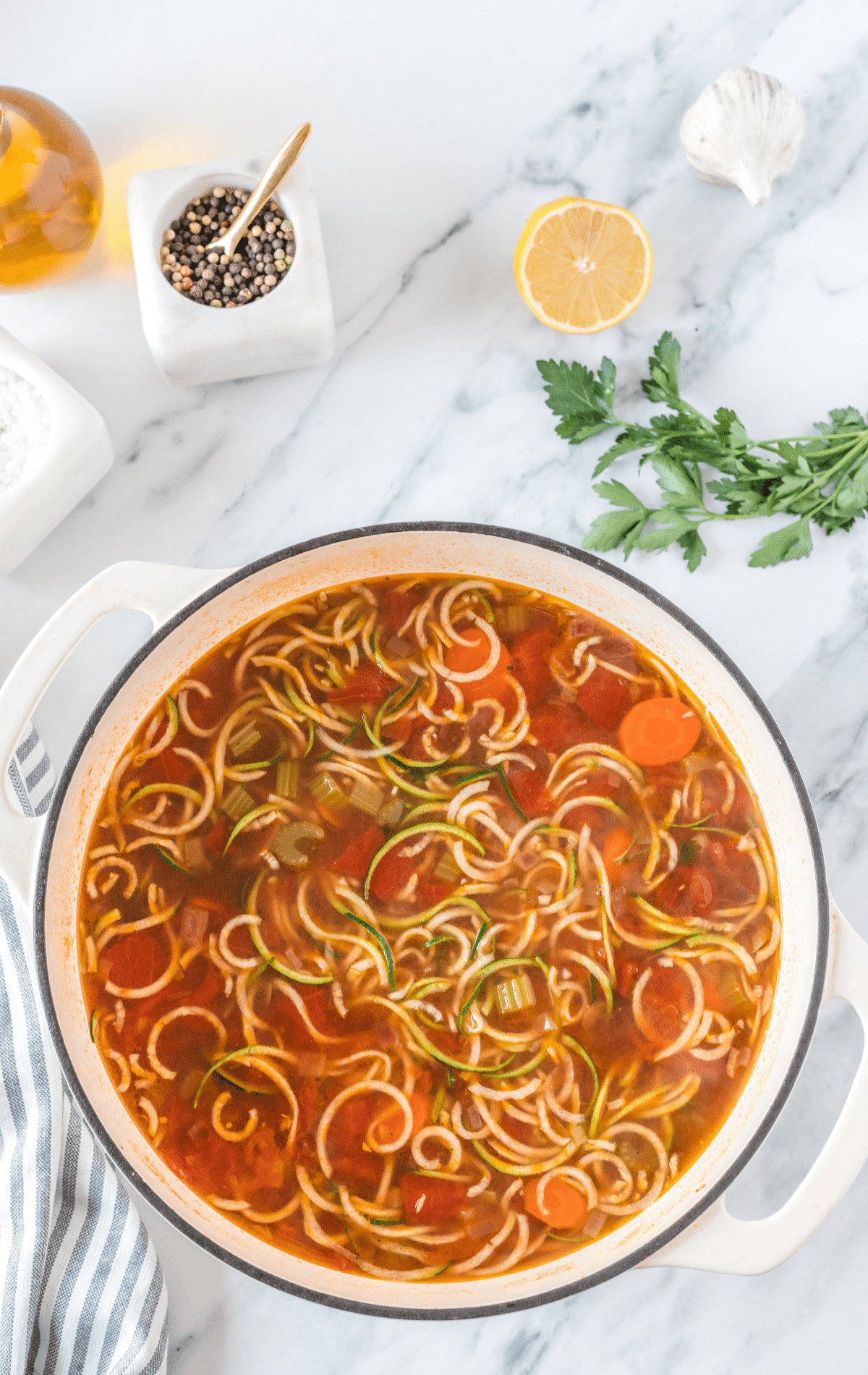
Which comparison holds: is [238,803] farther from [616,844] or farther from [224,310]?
[224,310]

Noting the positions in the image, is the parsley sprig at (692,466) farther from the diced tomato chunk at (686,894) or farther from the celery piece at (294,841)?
the celery piece at (294,841)

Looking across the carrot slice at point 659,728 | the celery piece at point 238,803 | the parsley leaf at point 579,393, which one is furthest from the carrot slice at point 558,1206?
the parsley leaf at point 579,393

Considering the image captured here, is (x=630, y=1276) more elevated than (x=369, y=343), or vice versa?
(x=369, y=343)

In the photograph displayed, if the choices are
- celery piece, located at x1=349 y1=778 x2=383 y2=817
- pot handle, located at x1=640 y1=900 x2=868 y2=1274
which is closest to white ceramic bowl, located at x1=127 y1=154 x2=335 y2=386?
celery piece, located at x1=349 y1=778 x2=383 y2=817

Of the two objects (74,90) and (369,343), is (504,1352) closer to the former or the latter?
(369,343)

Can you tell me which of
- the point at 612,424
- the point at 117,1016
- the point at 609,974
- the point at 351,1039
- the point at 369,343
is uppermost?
the point at 612,424

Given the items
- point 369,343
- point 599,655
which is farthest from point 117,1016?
point 369,343

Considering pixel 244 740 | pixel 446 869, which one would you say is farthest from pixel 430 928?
pixel 244 740
